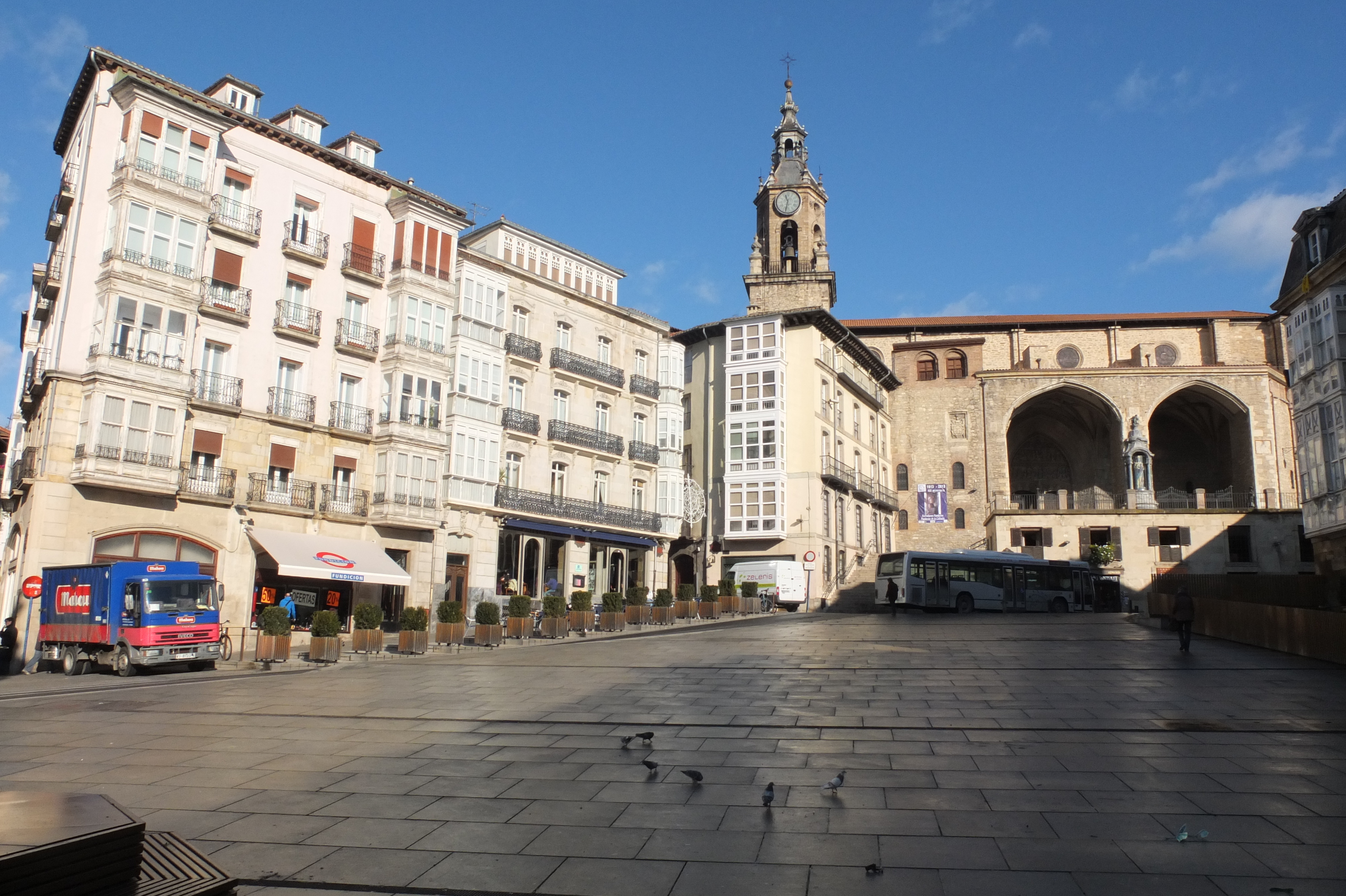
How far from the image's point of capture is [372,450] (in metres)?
33.4

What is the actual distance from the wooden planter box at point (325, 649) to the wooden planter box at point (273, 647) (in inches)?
28.8

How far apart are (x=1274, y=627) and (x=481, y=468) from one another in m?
25.6

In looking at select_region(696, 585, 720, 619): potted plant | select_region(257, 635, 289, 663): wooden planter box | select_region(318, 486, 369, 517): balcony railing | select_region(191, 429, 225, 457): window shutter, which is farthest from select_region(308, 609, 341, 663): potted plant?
select_region(696, 585, 720, 619): potted plant

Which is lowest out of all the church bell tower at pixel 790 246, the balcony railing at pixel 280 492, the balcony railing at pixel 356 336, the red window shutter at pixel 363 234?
the balcony railing at pixel 280 492

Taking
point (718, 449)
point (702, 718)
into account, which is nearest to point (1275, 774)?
point (702, 718)

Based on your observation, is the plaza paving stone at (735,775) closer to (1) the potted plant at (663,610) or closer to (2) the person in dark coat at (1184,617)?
(2) the person in dark coat at (1184,617)

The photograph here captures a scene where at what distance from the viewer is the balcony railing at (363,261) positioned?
110ft

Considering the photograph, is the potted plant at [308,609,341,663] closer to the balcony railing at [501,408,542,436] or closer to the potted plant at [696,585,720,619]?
the balcony railing at [501,408,542,436]

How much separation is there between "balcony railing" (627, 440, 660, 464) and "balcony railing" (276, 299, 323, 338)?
16.1 m

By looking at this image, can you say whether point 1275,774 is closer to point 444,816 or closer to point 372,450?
point 444,816

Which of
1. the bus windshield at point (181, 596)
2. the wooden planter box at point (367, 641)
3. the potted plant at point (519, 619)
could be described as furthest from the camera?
the potted plant at point (519, 619)

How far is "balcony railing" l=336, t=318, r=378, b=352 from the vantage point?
108ft

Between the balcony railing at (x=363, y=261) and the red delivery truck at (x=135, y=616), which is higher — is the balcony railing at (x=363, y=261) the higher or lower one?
the higher one

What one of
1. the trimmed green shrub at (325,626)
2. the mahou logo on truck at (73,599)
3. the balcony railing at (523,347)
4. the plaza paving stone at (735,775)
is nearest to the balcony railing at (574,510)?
the balcony railing at (523,347)
